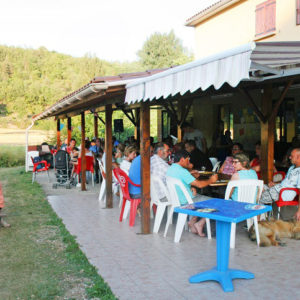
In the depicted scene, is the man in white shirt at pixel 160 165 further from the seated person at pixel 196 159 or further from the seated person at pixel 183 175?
the seated person at pixel 196 159

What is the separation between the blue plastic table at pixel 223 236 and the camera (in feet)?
12.0

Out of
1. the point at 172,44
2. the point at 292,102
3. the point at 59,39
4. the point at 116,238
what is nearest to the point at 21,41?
the point at 59,39

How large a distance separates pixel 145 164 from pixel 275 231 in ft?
6.23

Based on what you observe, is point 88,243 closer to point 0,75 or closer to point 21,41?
point 0,75

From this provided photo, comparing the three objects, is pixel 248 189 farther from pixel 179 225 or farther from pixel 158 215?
pixel 158 215

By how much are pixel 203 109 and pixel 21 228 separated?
9580 mm

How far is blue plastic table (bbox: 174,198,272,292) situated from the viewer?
365 centimetres

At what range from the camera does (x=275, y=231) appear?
5.34 meters

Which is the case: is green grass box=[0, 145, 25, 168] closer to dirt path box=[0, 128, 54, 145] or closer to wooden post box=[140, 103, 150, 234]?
dirt path box=[0, 128, 54, 145]

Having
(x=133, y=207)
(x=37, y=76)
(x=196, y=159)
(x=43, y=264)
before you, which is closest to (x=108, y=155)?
(x=196, y=159)

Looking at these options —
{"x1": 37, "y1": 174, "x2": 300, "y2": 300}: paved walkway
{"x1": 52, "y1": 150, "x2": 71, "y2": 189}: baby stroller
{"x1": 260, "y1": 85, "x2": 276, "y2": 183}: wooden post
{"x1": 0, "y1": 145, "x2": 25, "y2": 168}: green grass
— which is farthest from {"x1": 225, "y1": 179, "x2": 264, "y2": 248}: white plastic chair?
{"x1": 0, "y1": 145, "x2": 25, "y2": 168}: green grass

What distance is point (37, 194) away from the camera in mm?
10156

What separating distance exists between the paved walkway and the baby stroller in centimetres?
410

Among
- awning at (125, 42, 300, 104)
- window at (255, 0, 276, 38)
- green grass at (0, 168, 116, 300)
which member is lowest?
green grass at (0, 168, 116, 300)
